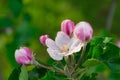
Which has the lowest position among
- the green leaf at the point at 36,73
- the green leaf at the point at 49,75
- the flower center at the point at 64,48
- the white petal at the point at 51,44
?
the green leaf at the point at 36,73

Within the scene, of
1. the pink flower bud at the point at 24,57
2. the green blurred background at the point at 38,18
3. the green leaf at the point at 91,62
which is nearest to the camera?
the green leaf at the point at 91,62

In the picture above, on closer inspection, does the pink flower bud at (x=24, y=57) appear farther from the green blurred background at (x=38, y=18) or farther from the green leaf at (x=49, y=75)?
the green blurred background at (x=38, y=18)

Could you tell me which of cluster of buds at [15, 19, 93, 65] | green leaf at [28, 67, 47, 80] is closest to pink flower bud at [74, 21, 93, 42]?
cluster of buds at [15, 19, 93, 65]

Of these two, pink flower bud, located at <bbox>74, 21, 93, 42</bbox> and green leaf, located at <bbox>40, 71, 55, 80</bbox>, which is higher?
pink flower bud, located at <bbox>74, 21, 93, 42</bbox>

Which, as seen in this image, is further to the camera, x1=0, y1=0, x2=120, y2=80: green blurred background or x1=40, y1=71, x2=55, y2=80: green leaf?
x1=0, y1=0, x2=120, y2=80: green blurred background

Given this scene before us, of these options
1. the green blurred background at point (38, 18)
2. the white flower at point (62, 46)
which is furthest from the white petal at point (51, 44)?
the green blurred background at point (38, 18)

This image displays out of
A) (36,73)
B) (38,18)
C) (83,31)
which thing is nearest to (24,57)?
(36,73)

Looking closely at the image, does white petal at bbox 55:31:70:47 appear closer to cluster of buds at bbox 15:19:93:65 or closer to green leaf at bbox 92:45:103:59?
cluster of buds at bbox 15:19:93:65
